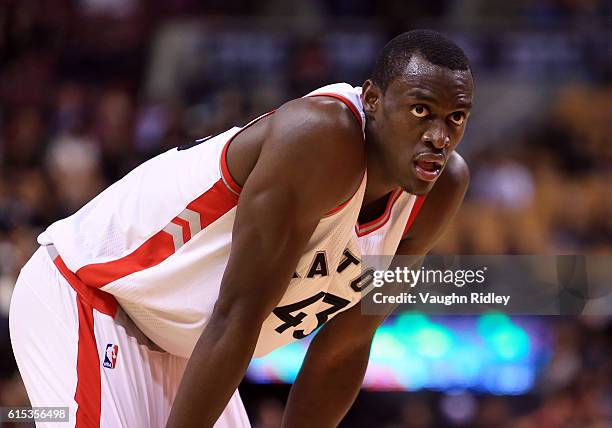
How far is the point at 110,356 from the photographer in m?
3.67

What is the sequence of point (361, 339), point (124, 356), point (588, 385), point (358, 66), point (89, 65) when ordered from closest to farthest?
point (124, 356) → point (361, 339) → point (588, 385) → point (358, 66) → point (89, 65)

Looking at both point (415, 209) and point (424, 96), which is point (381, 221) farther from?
point (424, 96)

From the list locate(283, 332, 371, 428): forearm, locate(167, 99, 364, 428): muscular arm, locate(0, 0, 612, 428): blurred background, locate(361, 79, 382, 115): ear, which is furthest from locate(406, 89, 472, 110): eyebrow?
locate(0, 0, 612, 428): blurred background

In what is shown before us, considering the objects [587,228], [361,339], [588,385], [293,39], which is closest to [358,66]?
[293,39]

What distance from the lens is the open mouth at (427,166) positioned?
3.39 meters

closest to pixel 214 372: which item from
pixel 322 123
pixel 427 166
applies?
pixel 322 123

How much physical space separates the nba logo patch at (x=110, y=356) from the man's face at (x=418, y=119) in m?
1.16

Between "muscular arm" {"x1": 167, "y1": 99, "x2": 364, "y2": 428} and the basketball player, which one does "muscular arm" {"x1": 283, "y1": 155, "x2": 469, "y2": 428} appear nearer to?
the basketball player

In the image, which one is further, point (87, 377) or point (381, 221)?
point (381, 221)

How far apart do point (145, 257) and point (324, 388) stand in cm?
98

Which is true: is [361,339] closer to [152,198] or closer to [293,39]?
[152,198]

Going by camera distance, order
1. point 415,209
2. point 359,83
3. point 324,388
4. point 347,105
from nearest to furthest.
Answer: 1. point 347,105
2. point 415,209
3. point 324,388
4. point 359,83

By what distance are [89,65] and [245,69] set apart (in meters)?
1.82

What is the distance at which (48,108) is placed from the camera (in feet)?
34.8
